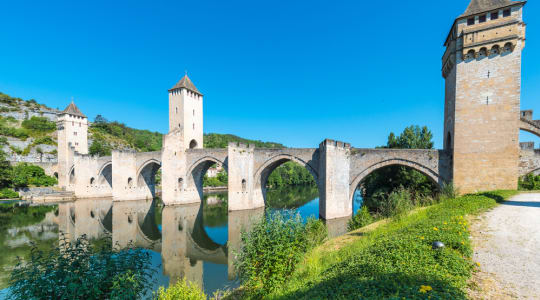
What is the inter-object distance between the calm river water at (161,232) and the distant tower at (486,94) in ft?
30.8

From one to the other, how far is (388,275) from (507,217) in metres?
6.97

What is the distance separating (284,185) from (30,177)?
140 feet

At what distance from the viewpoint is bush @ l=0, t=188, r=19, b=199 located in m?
27.9

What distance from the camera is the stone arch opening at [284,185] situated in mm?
21391

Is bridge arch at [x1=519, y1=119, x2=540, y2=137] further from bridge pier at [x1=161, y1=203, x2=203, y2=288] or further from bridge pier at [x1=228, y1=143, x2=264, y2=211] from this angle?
bridge pier at [x1=161, y1=203, x2=203, y2=288]

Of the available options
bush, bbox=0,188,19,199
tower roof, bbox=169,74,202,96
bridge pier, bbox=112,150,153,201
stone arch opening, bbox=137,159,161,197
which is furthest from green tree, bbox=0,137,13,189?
tower roof, bbox=169,74,202,96

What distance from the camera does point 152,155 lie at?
1045 inches

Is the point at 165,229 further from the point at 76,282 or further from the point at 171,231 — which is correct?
the point at 76,282

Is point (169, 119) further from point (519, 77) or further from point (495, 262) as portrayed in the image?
point (519, 77)

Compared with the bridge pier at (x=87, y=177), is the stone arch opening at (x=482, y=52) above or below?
above

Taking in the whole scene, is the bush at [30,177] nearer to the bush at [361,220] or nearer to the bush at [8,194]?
the bush at [8,194]

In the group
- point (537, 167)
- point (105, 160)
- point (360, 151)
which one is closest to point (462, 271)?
point (360, 151)

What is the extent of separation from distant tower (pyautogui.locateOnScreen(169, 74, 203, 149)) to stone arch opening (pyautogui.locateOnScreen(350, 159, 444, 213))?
18.6m

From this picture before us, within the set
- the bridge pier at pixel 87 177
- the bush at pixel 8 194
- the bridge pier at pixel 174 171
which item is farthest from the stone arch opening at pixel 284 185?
the bush at pixel 8 194
